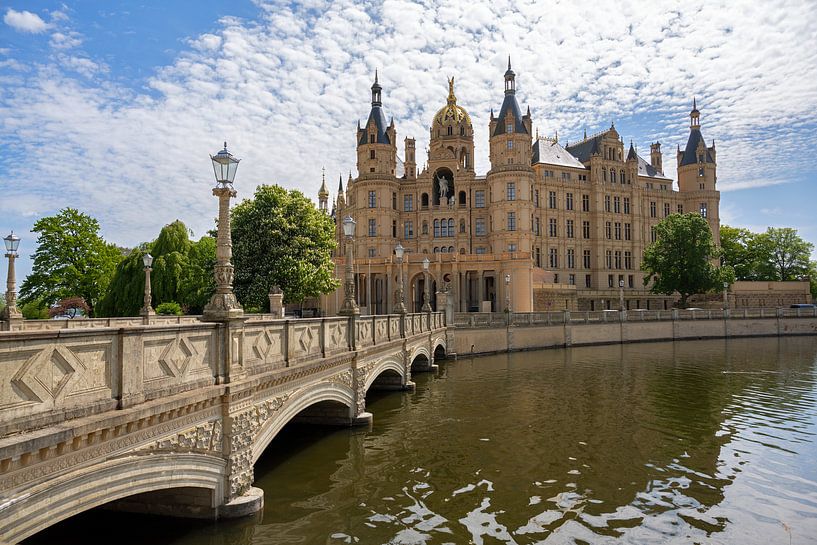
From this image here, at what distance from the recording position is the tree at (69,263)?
41969 millimetres

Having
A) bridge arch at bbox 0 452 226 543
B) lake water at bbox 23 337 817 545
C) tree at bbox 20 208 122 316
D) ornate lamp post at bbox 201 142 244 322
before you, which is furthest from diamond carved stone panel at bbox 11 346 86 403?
tree at bbox 20 208 122 316

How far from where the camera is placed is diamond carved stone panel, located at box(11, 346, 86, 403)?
5.52m

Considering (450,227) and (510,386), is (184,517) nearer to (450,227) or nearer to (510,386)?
(510,386)

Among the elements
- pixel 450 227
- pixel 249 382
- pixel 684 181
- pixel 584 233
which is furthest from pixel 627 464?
pixel 684 181

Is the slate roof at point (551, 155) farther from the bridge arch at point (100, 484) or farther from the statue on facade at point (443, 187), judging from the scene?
the bridge arch at point (100, 484)

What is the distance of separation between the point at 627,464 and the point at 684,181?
8009 centimetres

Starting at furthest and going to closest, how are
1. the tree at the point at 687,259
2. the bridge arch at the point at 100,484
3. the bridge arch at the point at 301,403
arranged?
the tree at the point at 687,259 → the bridge arch at the point at 301,403 → the bridge arch at the point at 100,484

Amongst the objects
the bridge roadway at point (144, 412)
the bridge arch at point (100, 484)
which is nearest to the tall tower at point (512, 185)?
the bridge roadway at point (144, 412)

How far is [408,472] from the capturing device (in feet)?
44.5

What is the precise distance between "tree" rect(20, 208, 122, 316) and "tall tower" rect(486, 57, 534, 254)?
41959 millimetres

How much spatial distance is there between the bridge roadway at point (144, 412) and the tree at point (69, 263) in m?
38.6

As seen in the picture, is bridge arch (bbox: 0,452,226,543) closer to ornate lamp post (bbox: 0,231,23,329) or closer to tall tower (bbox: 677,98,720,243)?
ornate lamp post (bbox: 0,231,23,329)

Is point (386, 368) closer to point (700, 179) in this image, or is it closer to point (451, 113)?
point (451, 113)

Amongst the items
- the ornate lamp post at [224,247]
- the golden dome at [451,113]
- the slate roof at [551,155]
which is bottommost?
the ornate lamp post at [224,247]
